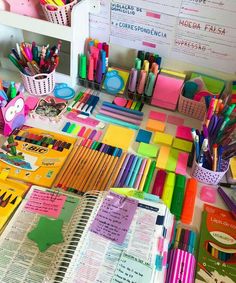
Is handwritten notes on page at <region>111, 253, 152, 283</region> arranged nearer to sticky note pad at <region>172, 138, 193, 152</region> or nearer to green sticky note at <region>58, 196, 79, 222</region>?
green sticky note at <region>58, 196, 79, 222</region>

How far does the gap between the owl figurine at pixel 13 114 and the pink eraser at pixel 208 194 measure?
1.60 feet

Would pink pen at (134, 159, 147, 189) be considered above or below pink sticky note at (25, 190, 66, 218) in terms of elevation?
above

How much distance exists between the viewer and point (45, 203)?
652mm

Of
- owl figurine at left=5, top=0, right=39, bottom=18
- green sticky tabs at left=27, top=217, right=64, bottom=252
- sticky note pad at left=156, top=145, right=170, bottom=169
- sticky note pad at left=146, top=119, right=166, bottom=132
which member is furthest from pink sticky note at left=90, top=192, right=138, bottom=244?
owl figurine at left=5, top=0, right=39, bottom=18

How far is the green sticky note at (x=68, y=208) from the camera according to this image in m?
0.63

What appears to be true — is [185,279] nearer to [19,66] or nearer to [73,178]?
[73,178]

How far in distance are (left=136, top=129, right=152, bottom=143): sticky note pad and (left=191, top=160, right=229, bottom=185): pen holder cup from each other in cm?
15

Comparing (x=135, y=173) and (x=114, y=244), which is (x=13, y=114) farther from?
(x=114, y=244)

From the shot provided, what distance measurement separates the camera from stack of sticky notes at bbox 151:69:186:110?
0.87 meters

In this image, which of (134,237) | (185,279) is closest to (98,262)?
(134,237)

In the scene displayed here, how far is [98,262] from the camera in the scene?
482 millimetres

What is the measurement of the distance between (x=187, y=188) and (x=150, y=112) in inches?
10.7

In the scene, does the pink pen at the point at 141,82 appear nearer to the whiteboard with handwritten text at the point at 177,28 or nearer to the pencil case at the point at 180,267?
the whiteboard with handwritten text at the point at 177,28

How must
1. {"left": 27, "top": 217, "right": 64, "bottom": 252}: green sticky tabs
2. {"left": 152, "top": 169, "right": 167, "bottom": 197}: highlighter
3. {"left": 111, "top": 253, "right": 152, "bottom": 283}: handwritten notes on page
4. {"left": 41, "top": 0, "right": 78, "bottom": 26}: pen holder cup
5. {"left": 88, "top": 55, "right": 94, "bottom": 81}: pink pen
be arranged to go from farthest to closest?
{"left": 88, "top": 55, "right": 94, "bottom": 81}: pink pen, {"left": 41, "top": 0, "right": 78, "bottom": 26}: pen holder cup, {"left": 152, "top": 169, "right": 167, "bottom": 197}: highlighter, {"left": 27, "top": 217, "right": 64, "bottom": 252}: green sticky tabs, {"left": 111, "top": 253, "right": 152, "bottom": 283}: handwritten notes on page
